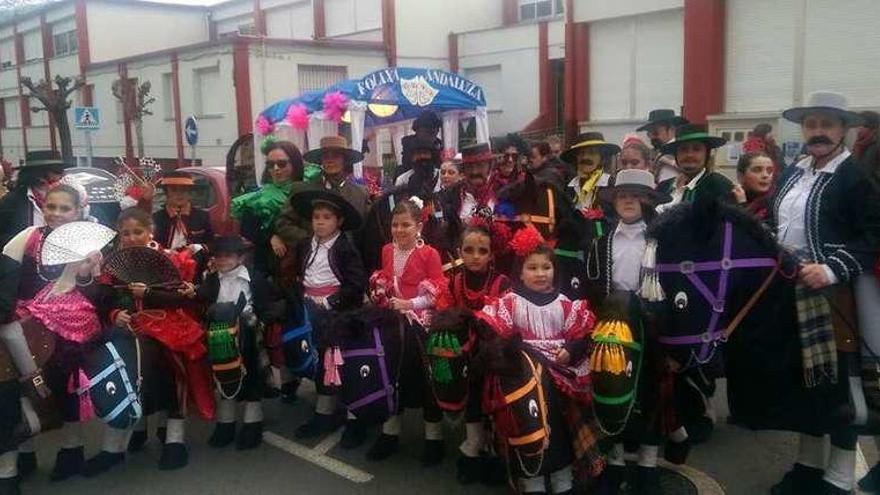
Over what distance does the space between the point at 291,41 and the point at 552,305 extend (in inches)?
804

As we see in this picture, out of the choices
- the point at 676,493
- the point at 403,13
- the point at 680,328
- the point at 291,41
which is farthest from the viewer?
the point at 403,13

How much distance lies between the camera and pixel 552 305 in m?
4.20

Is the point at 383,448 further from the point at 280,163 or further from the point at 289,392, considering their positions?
the point at 280,163

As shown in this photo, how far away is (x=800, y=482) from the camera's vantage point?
13.9 feet

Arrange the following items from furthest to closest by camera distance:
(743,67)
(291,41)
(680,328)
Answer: (291,41) < (743,67) < (680,328)

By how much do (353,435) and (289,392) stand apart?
4.01ft

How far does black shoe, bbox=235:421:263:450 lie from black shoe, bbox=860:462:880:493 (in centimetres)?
378

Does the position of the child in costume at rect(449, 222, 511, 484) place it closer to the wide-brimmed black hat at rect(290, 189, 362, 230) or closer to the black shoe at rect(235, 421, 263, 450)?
the wide-brimmed black hat at rect(290, 189, 362, 230)

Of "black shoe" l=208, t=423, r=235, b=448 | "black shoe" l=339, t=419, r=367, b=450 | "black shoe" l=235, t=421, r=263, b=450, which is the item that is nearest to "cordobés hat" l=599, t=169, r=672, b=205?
"black shoe" l=339, t=419, r=367, b=450

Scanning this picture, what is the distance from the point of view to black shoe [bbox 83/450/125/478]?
194 inches

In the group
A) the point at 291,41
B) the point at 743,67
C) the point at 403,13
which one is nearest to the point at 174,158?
the point at 291,41

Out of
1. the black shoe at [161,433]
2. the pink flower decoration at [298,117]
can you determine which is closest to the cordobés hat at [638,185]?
the black shoe at [161,433]

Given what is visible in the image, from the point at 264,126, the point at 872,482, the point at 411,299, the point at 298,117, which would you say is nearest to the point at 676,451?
the point at 872,482

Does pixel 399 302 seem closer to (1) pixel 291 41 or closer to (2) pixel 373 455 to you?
(2) pixel 373 455
